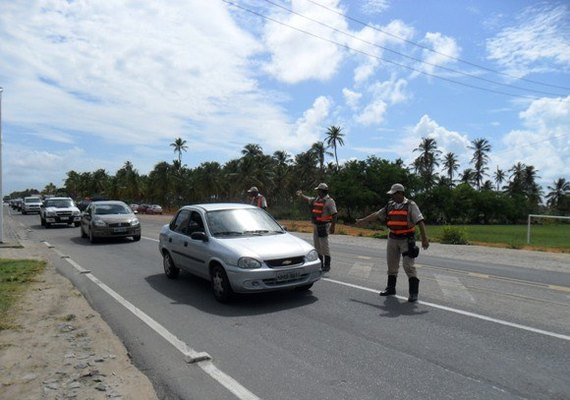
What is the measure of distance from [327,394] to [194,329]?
2485mm

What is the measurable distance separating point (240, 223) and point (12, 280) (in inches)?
185

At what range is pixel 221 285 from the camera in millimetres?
7195

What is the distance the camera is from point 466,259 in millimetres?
13477

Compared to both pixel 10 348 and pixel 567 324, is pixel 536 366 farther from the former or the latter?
pixel 10 348

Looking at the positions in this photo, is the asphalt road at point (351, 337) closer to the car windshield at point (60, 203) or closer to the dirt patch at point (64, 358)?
the dirt patch at point (64, 358)

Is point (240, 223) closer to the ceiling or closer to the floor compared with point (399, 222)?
closer to the floor

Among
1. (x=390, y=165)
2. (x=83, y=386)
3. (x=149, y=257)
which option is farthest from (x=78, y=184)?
(x=83, y=386)

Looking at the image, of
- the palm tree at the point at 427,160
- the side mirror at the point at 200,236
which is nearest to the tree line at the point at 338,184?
the palm tree at the point at 427,160

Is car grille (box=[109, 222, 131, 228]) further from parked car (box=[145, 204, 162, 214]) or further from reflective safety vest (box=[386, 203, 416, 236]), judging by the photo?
parked car (box=[145, 204, 162, 214])

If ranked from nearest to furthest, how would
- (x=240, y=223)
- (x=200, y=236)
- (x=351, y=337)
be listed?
(x=351, y=337) → (x=200, y=236) → (x=240, y=223)

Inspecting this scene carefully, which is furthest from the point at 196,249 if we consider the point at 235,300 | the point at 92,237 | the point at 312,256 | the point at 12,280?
the point at 92,237

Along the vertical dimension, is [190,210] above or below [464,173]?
below

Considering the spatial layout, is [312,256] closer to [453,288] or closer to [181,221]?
[453,288]

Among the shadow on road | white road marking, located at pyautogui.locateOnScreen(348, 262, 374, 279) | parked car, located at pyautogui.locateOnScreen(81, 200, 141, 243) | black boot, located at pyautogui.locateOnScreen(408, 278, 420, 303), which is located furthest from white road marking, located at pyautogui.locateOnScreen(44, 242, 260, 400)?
parked car, located at pyautogui.locateOnScreen(81, 200, 141, 243)
